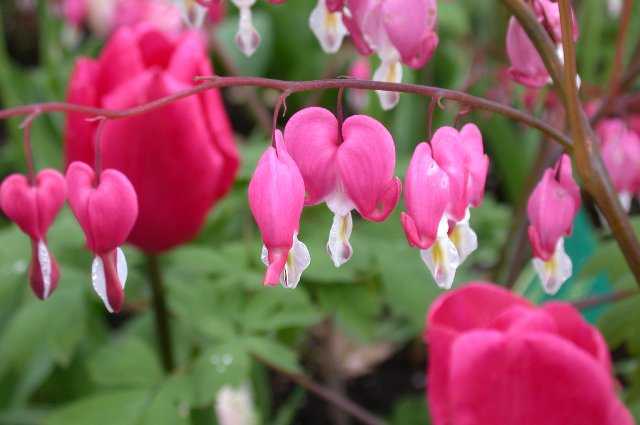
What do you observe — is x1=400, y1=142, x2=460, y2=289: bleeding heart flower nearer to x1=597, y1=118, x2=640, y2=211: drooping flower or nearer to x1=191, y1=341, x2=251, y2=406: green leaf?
x1=191, y1=341, x2=251, y2=406: green leaf

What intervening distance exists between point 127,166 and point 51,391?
47cm

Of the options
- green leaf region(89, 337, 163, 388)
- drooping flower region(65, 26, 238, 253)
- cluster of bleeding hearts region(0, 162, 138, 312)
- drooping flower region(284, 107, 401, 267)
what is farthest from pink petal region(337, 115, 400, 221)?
green leaf region(89, 337, 163, 388)

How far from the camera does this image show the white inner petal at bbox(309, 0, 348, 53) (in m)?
0.54

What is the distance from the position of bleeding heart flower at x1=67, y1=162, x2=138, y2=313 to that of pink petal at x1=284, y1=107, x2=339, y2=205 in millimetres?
79

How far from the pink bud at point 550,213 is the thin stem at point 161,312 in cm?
42

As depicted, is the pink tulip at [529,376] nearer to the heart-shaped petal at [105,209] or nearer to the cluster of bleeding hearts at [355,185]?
the cluster of bleeding hearts at [355,185]

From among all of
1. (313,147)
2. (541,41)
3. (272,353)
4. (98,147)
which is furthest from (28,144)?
(272,353)

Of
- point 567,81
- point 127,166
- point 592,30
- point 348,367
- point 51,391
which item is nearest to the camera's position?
point 567,81

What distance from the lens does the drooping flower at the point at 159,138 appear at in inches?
30.1

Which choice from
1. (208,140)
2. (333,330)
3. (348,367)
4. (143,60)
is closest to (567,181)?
(208,140)

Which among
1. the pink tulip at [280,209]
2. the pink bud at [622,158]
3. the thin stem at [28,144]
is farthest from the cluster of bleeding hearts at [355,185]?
the pink bud at [622,158]

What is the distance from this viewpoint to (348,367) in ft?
4.50

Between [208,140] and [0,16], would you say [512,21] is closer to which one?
[208,140]

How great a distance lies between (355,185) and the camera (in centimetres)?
46
